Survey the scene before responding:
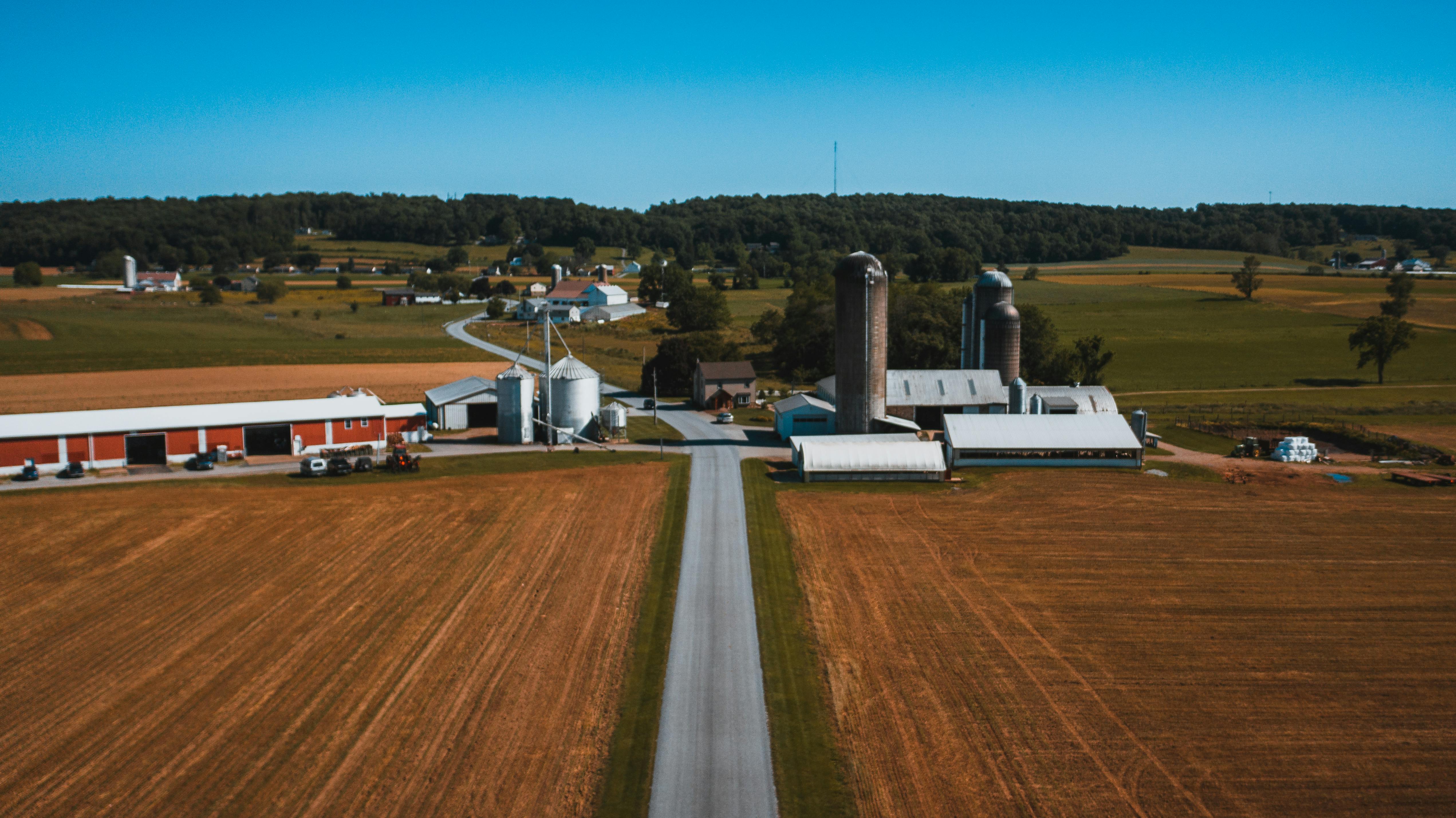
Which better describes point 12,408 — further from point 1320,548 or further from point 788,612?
point 1320,548

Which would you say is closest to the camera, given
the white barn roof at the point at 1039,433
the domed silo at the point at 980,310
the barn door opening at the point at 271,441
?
the white barn roof at the point at 1039,433

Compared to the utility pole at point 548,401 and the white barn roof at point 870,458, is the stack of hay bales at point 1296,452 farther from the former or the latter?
the utility pole at point 548,401

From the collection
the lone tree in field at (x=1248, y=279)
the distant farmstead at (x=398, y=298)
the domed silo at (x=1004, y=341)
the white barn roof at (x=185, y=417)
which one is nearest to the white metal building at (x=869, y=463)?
the domed silo at (x=1004, y=341)

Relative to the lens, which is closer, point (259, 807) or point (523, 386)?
point (259, 807)

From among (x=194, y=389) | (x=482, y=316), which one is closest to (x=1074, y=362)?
(x=194, y=389)

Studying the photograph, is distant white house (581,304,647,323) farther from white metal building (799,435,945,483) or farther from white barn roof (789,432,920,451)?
white metal building (799,435,945,483)

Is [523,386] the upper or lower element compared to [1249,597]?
upper
